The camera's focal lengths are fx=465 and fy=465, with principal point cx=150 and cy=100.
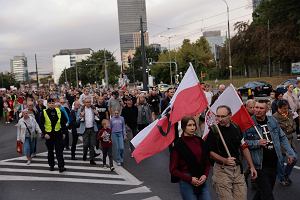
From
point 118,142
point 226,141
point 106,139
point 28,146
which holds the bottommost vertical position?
point 28,146

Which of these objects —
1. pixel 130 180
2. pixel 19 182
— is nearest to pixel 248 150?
pixel 130 180

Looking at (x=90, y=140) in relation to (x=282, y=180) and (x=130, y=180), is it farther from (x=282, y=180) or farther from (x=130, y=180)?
(x=282, y=180)

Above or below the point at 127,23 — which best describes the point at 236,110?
below

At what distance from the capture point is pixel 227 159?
544cm

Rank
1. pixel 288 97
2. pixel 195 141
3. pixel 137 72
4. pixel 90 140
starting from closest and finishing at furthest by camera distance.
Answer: pixel 195 141 < pixel 90 140 < pixel 288 97 < pixel 137 72

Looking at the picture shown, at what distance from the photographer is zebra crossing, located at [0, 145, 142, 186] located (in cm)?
1000

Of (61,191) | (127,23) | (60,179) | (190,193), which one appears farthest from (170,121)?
(127,23)

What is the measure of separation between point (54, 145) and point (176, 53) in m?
86.1

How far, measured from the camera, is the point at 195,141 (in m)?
5.33

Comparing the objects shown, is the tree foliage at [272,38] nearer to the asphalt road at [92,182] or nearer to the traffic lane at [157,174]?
the traffic lane at [157,174]

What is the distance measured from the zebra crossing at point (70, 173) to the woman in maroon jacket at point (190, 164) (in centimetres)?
416

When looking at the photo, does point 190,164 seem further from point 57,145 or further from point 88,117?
point 88,117

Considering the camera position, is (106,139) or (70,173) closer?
(70,173)

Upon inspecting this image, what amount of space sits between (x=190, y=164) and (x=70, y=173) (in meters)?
6.15
